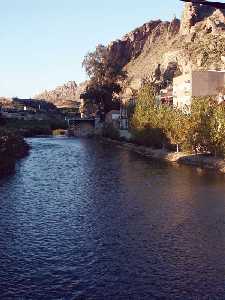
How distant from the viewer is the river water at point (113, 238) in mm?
24453

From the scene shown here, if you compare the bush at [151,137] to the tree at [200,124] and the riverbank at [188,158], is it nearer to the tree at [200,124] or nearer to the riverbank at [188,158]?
the riverbank at [188,158]

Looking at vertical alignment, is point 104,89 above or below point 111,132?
above

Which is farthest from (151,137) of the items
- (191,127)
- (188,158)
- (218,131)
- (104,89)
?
(104,89)

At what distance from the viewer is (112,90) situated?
192 meters

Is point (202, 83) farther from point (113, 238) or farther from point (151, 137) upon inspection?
point (113, 238)

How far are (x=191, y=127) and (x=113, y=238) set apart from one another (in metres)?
50.9

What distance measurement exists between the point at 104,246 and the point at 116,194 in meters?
19.6

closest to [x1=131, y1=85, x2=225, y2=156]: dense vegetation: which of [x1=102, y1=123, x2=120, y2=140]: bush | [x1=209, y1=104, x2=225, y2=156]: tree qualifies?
[x1=209, y1=104, x2=225, y2=156]: tree

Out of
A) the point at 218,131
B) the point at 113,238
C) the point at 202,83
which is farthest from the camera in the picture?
the point at 202,83

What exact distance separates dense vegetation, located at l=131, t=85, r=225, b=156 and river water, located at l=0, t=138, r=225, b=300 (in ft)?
54.0

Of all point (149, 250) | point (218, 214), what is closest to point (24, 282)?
point (149, 250)

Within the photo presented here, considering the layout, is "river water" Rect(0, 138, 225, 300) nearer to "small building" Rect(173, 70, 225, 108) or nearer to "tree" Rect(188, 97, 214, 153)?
"tree" Rect(188, 97, 214, 153)

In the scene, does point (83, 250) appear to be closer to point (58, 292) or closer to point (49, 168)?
point (58, 292)

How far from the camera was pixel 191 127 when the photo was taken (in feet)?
267
